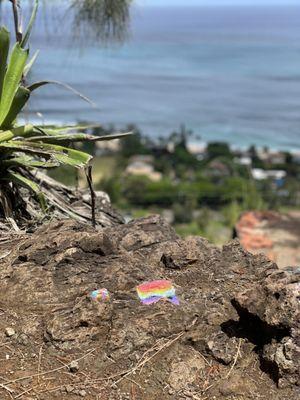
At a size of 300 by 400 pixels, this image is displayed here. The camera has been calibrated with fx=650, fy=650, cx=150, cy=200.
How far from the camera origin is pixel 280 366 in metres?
2.42

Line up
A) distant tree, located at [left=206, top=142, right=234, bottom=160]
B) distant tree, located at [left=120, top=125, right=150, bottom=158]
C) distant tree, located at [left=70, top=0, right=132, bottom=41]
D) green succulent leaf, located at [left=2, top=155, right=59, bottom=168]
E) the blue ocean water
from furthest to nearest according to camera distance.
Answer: the blue ocean water < distant tree, located at [left=120, top=125, right=150, bottom=158] < distant tree, located at [left=206, top=142, right=234, bottom=160] < distant tree, located at [left=70, top=0, right=132, bottom=41] < green succulent leaf, located at [left=2, top=155, right=59, bottom=168]

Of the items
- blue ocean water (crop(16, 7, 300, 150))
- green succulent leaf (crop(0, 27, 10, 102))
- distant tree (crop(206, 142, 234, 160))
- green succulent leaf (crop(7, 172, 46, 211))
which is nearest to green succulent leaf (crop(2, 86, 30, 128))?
green succulent leaf (crop(0, 27, 10, 102))

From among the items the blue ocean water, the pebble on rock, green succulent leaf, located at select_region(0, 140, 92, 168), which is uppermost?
green succulent leaf, located at select_region(0, 140, 92, 168)

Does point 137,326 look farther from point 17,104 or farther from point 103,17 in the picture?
point 103,17

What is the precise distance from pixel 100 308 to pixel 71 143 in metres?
1.77

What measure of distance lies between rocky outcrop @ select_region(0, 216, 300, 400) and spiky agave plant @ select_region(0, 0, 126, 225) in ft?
2.56

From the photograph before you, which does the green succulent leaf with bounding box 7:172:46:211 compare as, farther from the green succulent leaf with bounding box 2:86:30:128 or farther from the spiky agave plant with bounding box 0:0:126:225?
the green succulent leaf with bounding box 2:86:30:128

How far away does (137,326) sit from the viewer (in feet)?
8.61

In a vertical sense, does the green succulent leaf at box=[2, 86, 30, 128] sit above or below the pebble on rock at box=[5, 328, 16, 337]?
above

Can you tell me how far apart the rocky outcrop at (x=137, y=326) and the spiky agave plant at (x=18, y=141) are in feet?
2.56

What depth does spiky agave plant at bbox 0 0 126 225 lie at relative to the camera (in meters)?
3.79

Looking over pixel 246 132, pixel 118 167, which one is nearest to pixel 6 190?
pixel 118 167

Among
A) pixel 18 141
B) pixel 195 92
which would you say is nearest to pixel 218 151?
pixel 195 92

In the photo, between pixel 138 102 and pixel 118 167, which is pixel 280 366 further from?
pixel 138 102
